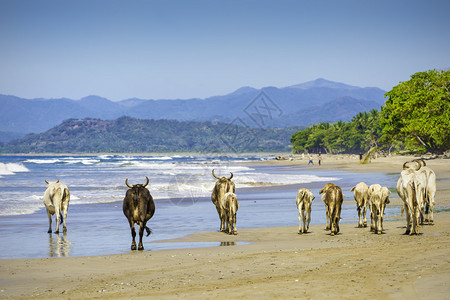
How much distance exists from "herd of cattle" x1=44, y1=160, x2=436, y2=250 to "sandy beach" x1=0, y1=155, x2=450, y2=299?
0.88 meters

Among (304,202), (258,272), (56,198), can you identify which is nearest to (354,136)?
(304,202)

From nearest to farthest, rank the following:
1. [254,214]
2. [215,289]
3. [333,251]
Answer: [215,289] → [333,251] → [254,214]

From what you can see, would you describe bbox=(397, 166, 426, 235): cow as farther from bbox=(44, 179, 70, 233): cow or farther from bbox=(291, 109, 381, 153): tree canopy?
bbox=(291, 109, 381, 153): tree canopy

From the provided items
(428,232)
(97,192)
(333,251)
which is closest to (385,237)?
(428,232)

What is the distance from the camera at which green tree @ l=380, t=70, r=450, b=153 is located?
72.1 m

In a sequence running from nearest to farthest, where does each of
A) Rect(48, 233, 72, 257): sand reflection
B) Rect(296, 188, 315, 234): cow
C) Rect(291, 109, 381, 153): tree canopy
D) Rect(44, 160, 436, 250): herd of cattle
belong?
Rect(48, 233, 72, 257): sand reflection < Rect(44, 160, 436, 250): herd of cattle < Rect(296, 188, 315, 234): cow < Rect(291, 109, 381, 153): tree canopy

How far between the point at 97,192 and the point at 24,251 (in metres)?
21.3

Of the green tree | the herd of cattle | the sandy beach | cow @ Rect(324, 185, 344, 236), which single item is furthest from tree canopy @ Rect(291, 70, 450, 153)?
the sandy beach

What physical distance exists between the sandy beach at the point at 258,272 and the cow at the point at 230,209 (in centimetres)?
182

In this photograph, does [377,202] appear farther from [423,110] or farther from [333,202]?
[423,110]

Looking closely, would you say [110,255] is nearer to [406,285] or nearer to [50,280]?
[50,280]

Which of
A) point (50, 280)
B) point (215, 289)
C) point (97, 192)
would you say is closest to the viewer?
point (215, 289)

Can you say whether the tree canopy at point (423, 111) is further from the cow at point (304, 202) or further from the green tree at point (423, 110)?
the cow at point (304, 202)

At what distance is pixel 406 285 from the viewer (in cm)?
832
